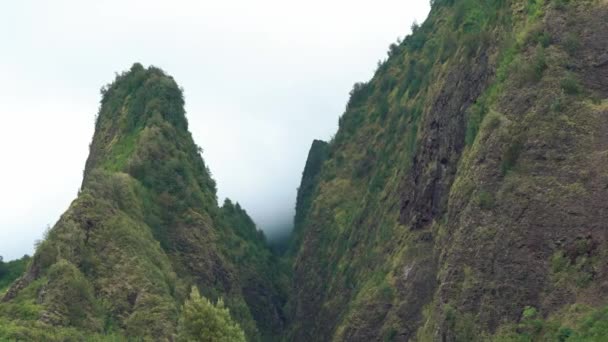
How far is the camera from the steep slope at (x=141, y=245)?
276 feet

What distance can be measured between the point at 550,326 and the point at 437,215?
30.5 m

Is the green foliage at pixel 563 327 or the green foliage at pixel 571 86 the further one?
the green foliage at pixel 571 86

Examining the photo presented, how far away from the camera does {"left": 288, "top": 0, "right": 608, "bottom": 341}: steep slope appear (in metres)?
65.9

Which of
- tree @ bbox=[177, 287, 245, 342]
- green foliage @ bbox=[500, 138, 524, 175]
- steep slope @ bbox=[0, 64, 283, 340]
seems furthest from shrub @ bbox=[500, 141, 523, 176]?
steep slope @ bbox=[0, 64, 283, 340]

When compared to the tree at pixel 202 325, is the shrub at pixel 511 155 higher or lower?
higher

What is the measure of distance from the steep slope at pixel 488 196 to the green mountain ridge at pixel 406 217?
0.17 meters

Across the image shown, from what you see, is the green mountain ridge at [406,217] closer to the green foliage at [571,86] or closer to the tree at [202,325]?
the green foliage at [571,86]

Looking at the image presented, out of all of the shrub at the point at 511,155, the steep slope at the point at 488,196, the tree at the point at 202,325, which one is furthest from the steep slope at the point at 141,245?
the shrub at the point at 511,155

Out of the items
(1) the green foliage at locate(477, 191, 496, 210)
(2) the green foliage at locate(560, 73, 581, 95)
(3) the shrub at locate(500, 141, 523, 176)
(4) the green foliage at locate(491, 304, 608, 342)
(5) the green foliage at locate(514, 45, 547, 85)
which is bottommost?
(4) the green foliage at locate(491, 304, 608, 342)

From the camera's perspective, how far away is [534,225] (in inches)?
2682

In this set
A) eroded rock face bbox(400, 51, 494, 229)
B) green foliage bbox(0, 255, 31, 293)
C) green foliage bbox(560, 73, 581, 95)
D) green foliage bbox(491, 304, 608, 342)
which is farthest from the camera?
green foliage bbox(0, 255, 31, 293)

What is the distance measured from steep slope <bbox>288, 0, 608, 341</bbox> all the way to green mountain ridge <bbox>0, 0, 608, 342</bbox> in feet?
0.55

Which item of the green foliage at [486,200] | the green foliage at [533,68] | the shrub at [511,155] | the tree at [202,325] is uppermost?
the green foliage at [533,68]

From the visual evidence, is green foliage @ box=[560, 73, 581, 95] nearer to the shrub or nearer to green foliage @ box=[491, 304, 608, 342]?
the shrub
